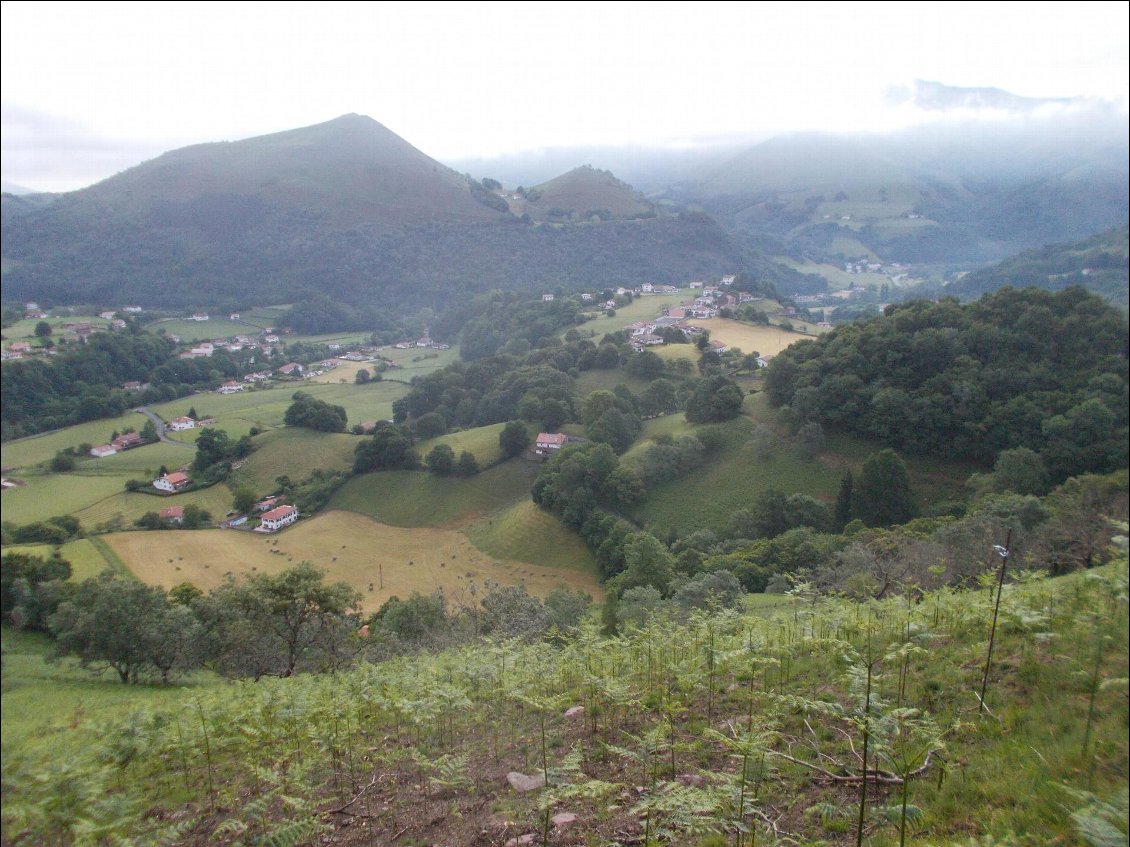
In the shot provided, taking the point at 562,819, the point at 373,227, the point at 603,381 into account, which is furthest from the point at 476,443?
the point at 373,227

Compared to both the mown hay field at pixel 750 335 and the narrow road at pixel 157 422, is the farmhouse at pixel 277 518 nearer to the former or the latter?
the narrow road at pixel 157 422

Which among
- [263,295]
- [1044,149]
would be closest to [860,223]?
[1044,149]

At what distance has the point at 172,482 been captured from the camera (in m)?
28.3

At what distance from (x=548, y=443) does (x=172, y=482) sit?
22436 millimetres

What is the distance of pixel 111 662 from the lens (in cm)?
1362

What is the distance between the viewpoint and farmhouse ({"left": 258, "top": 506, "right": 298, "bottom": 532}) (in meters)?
33.8

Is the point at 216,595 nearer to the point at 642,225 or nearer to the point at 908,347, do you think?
the point at 908,347

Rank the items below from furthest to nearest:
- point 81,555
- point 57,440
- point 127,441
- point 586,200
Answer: point 586,200 → point 127,441 → point 81,555 → point 57,440

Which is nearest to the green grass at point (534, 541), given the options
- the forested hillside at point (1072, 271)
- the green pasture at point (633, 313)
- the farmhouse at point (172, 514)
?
the farmhouse at point (172, 514)

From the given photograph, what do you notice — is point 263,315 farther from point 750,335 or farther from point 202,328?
point 750,335

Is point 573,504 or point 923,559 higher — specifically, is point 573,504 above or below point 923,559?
below

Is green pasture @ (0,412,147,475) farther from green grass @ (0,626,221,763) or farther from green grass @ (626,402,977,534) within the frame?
green grass @ (626,402,977,534)

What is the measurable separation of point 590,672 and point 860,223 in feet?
678

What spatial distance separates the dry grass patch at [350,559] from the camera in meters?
26.5
